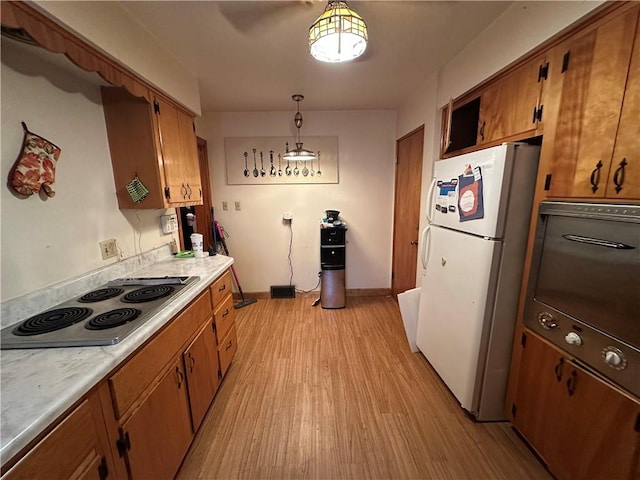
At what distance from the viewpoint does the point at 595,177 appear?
1.08 m

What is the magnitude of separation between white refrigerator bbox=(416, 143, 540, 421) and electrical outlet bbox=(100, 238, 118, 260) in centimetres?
217

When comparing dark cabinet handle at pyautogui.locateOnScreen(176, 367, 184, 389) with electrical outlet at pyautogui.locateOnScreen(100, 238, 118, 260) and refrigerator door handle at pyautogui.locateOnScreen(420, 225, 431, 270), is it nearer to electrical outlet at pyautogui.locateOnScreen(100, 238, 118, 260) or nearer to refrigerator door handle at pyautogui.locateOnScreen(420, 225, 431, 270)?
electrical outlet at pyautogui.locateOnScreen(100, 238, 118, 260)

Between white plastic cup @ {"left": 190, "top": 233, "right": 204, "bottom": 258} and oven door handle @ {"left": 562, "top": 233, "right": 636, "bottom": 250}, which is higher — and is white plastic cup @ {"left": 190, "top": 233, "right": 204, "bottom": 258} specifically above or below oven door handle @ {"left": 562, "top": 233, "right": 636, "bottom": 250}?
below

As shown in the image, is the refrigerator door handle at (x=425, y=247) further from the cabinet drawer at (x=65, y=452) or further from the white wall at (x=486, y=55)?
the cabinet drawer at (x=65, y=452)

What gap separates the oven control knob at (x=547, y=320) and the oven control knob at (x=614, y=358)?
0.22 m

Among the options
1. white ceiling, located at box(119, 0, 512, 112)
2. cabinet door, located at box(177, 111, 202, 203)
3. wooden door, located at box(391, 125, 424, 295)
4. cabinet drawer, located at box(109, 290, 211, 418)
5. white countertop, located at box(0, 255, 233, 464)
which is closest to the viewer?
white countertop, located at box(0, 255, 233, 464)

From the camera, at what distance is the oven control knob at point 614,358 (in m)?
0.97

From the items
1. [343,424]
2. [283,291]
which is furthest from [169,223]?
[343,424]

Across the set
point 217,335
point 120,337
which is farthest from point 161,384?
point 217,335

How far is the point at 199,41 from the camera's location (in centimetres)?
170

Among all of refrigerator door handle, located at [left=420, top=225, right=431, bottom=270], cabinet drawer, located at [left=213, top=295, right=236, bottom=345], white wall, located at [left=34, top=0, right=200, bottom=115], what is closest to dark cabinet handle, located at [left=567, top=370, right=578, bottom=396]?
refrigerator door handle, located at [left=420, top=225, right=431, bottom=270]

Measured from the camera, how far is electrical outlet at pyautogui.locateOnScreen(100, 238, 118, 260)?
156 centimetres

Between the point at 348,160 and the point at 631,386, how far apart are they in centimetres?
299

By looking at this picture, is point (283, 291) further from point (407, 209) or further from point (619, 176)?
point (619, 176)
